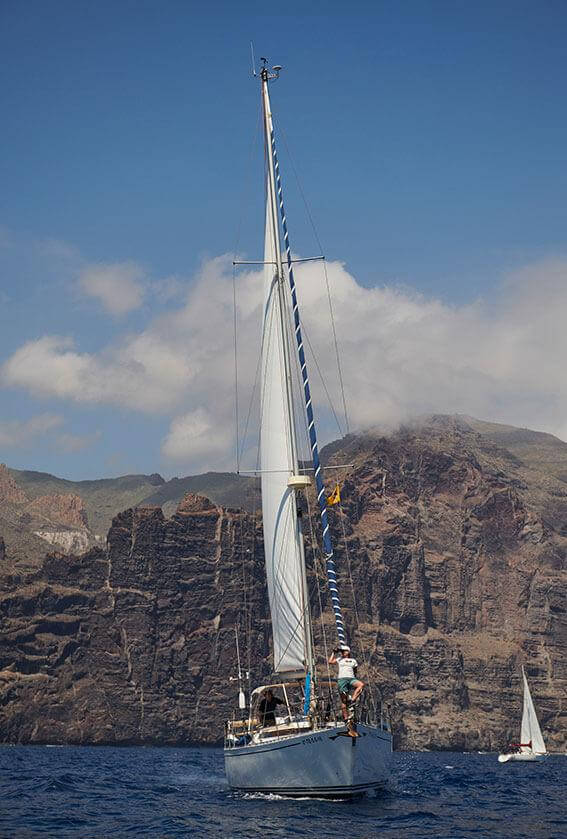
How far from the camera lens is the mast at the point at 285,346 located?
4947 cm

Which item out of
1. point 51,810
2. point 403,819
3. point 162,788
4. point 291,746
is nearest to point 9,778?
point 162,788

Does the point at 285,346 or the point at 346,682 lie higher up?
the point at 285,346

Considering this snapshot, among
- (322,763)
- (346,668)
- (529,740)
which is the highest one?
(346,668)

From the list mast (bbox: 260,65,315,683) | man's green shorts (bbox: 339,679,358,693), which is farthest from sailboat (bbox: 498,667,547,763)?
man's green shorts (bbox: 339,679,358,693)

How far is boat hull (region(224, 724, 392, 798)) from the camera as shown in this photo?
1647 inches

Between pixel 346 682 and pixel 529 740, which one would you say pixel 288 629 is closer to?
pixel 346 682

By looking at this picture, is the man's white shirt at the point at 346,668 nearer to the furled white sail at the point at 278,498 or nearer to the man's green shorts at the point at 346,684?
the man's green shorts at the point at 346,684

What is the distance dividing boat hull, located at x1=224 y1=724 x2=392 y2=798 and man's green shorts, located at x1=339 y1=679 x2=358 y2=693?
1.44 m

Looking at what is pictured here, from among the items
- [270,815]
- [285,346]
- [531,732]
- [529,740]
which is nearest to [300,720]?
[270,815]

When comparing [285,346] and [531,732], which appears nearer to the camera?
[285,346]

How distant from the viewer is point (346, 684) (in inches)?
1686

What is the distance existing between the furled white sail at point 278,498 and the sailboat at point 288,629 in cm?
5

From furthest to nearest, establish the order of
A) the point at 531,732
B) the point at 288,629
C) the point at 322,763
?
the point at 531,732 → the point at 288,629 → the point at 322,763

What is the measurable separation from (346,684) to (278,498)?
35.0 ft
